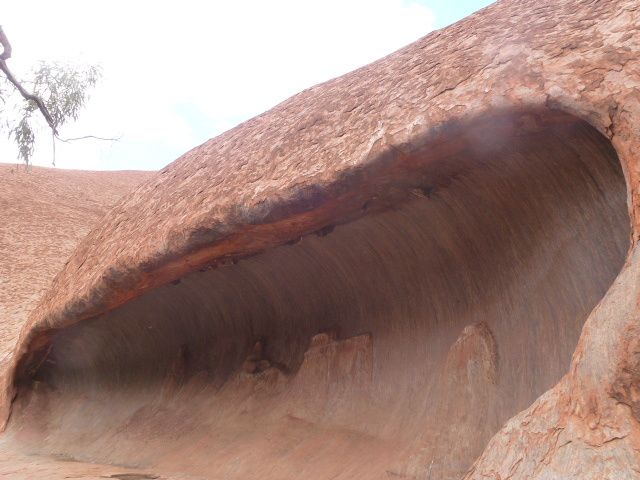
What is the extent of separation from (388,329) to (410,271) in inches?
19.5

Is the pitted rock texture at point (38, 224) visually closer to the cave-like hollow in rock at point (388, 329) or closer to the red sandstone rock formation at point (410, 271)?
the cave-like hollow in rock at point (388, 329)

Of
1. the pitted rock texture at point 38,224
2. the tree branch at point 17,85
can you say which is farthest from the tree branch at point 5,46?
the pitted rock texture at point 38,224

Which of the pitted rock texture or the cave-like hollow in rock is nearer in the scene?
the cave-like hollow in rock

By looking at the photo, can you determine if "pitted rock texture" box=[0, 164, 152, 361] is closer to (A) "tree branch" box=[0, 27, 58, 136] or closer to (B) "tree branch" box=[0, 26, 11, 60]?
(A) "tree branch" box=[0, 27, 58, 136]

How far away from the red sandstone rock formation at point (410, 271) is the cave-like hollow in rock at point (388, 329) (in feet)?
0.05

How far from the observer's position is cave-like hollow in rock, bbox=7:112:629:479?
3.64 meters

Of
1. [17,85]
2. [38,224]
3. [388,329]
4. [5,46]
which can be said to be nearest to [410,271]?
[388,329]

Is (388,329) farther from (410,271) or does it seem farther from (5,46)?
(5,46)

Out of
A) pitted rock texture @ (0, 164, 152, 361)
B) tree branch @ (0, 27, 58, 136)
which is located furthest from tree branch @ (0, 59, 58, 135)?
pitted rock texture @ (0, 164, 152, 361)

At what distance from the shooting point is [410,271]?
15.8 feet

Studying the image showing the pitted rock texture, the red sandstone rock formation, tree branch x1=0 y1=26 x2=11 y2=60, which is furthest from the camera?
the pitted rock texture

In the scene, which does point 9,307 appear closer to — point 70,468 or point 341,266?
point 70,468

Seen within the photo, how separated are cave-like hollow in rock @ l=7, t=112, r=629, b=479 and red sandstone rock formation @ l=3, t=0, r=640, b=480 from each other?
0.05ft

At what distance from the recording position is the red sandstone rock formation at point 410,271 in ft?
8.91
